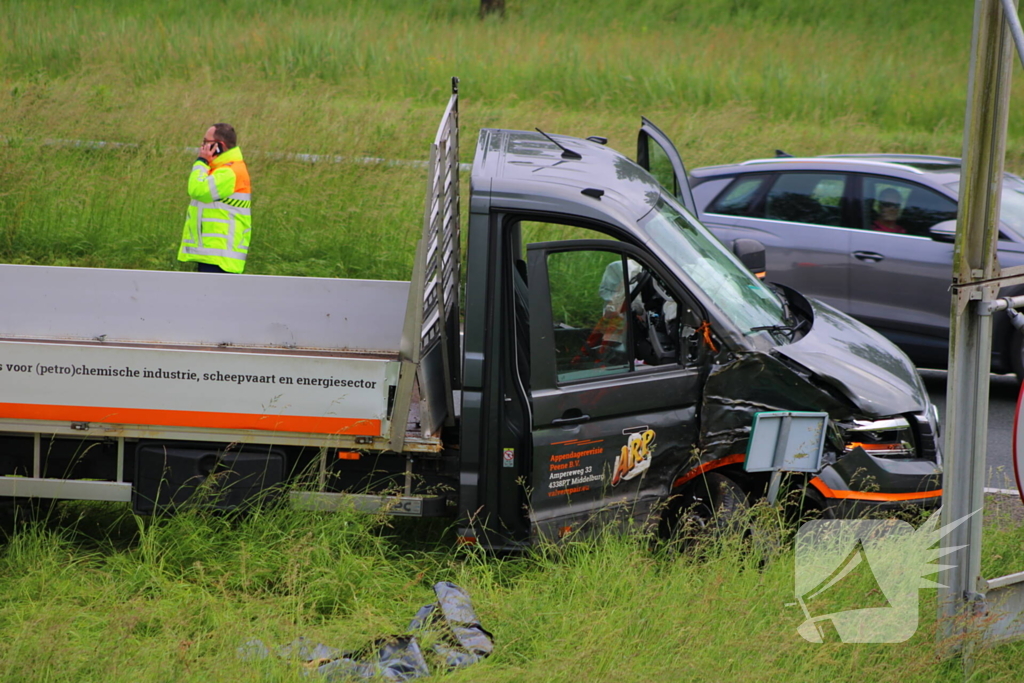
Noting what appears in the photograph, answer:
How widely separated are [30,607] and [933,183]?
23.2ft

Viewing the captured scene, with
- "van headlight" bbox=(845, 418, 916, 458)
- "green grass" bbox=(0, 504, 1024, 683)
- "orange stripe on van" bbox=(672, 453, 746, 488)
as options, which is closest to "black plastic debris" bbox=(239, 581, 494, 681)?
"green grass" bbox=(0, 504, 1024, 683)

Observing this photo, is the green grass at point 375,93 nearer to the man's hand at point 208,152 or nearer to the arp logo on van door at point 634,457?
the man's hand at point 208,152

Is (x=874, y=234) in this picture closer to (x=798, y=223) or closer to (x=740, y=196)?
(x=798, y=223)

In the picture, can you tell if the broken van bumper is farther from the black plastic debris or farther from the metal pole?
the black plastic debris

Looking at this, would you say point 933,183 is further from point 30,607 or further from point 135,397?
point 30,607

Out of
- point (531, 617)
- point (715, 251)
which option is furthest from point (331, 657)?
point (715, 251)

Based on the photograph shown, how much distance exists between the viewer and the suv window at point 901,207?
7949 millimetres

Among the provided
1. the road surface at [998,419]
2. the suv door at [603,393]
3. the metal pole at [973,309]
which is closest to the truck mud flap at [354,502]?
the suv door at [603,393]

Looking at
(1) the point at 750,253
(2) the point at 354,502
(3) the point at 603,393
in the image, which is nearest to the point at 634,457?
(3) the point at 603,393

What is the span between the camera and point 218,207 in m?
8.20

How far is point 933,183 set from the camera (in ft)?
26.1

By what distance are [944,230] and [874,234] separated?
773 millimetres

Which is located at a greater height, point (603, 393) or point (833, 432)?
point (603, 393)

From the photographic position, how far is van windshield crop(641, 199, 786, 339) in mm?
4586
